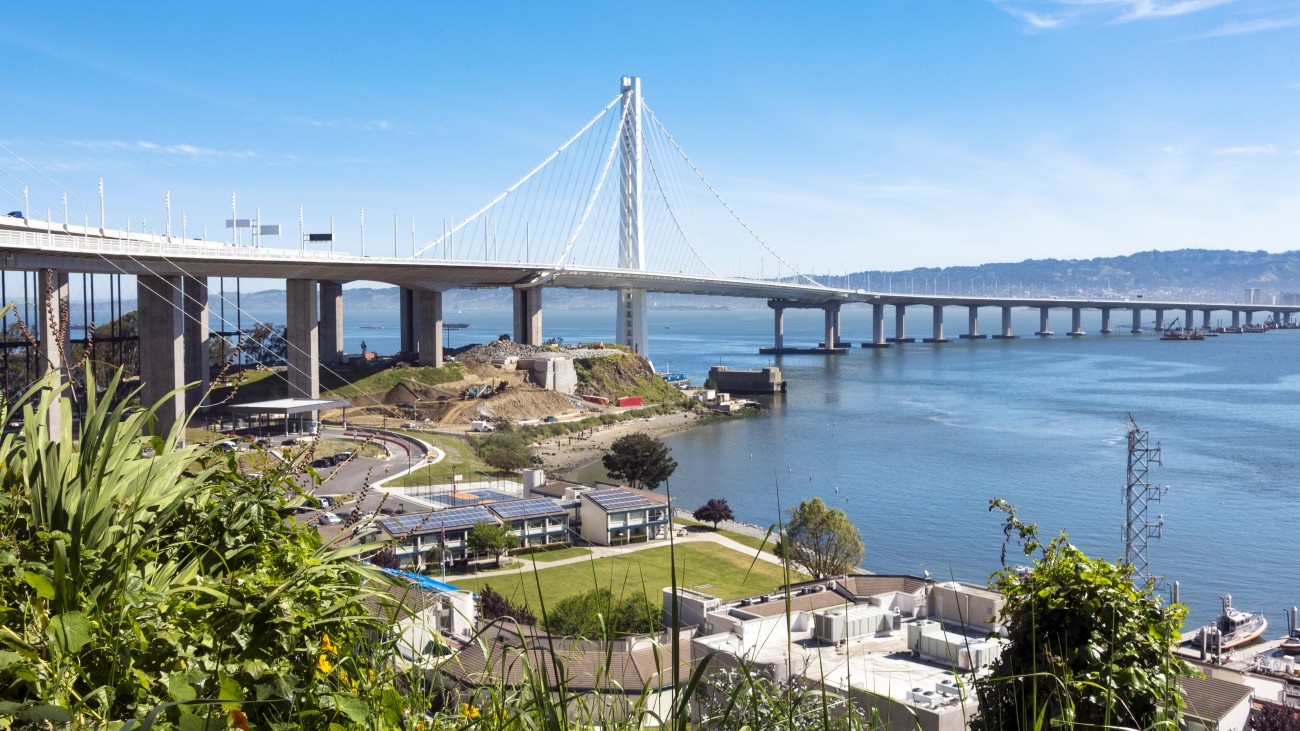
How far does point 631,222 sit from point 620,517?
2812 cm

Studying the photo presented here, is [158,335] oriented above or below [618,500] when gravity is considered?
above

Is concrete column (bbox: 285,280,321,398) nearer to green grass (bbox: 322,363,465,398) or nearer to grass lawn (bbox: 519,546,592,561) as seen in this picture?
green grass (bbox: 322,363,465,398)

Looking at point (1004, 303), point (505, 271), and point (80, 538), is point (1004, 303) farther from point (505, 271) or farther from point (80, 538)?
point (80, 538)

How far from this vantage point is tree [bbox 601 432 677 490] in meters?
20.2

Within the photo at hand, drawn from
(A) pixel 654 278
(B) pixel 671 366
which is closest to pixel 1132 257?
(B) pixel 671 366

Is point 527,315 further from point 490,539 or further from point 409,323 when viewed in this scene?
point 490,539

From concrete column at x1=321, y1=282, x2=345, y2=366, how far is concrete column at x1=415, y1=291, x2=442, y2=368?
2.50 metres

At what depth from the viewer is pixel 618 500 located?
1562cm

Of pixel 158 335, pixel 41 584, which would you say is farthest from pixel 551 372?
pixel 41 584

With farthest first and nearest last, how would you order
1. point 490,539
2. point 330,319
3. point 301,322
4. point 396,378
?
point 330,319
point 396,378
point 301,322
point 490,539

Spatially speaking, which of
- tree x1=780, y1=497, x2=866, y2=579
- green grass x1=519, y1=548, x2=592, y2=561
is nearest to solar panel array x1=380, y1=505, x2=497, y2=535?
green grass x1=519, y1=548, x2=592, y2=561

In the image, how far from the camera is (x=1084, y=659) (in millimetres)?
2186

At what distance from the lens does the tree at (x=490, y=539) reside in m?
13.0

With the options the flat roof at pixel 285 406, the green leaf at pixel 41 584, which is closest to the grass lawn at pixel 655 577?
the flat roof at pixel 285 406
